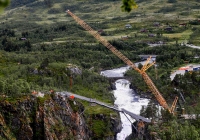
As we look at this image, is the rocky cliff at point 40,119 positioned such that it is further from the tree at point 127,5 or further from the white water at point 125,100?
the tree at point 127,5

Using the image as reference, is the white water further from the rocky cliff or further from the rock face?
the rock face

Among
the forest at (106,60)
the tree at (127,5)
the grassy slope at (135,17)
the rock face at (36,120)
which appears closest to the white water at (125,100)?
the forest at (106,60)

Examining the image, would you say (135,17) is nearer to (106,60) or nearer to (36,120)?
(106,60)

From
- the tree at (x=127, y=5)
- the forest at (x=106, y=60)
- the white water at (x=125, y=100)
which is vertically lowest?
the white water at (x=125, y=100)

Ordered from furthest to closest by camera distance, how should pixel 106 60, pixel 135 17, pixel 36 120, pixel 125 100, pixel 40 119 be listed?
pixel 135 17 → pixel 106 60 → pixel 125 100 → pixel 40 119 → pixel 36 120

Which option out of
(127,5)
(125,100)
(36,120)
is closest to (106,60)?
(125,100)

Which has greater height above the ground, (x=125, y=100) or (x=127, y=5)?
(x=127, y=5)
